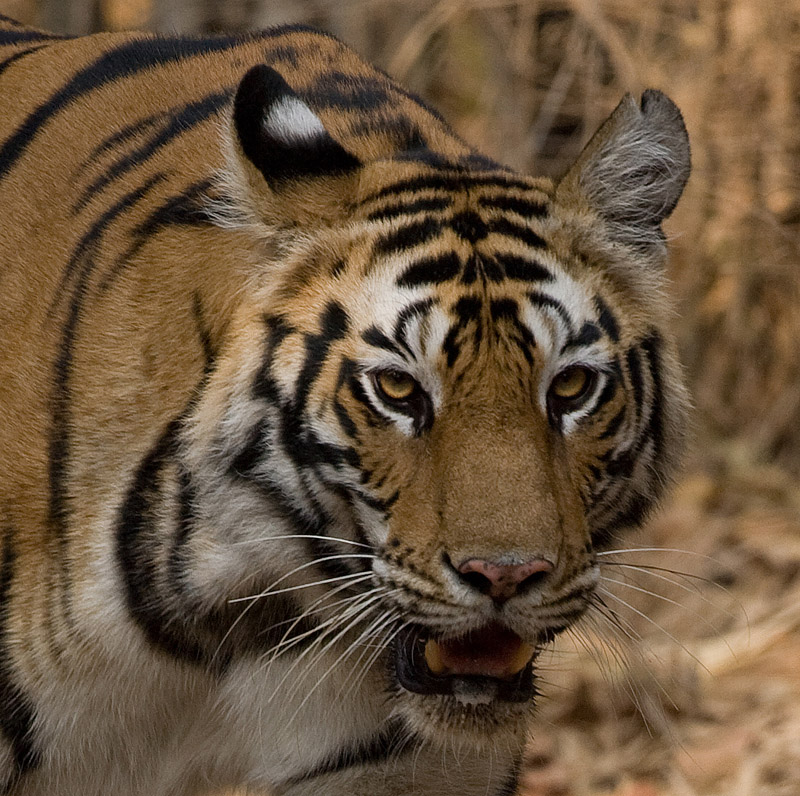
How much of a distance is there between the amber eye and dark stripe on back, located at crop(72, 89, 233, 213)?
35.4 inches

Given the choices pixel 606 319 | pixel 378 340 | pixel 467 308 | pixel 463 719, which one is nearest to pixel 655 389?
pixel 606 319

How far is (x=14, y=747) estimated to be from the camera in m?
2.62

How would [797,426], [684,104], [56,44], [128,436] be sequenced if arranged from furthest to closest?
[797,426]
[684,104]
[56,44]
[128,436]

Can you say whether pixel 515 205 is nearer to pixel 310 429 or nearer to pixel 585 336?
pixel 585 336

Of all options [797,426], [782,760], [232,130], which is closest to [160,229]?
[232,130]

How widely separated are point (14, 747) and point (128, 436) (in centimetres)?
60

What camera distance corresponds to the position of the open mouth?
240 cm

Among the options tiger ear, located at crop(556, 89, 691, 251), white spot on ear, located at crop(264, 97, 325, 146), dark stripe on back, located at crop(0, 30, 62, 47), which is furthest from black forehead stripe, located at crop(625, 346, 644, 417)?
dark stripe on back, located at crop(0, 30, 62, 47)

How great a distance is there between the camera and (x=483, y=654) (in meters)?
2.41

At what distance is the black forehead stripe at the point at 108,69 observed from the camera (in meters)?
3.00

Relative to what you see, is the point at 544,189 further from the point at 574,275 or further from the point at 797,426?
the point at 797,426

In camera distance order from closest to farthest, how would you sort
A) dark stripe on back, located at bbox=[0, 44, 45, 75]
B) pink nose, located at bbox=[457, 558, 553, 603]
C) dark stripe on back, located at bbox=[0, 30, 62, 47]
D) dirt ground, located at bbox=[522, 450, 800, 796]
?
pink nose, located at bbox=[457, 558, 553, 603] → dark stripe on back, located at bbox=[0, 44, 45, 75] → dark stripe on back, located at bbox=[0, 30, 62, 47] → dirt ground, located at bbox=[522, 450, 800, 796]

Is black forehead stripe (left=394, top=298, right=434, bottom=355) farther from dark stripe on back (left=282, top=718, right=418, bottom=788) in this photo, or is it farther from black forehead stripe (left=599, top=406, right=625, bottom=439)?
dark stripe on back (left=282, top=718, right=418, bottom=788)

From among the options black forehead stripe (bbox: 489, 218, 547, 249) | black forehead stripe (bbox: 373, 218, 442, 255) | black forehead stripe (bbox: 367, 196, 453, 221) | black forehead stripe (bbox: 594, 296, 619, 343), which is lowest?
black forehead stripe (bbox: 594, 296, 619, 343)
